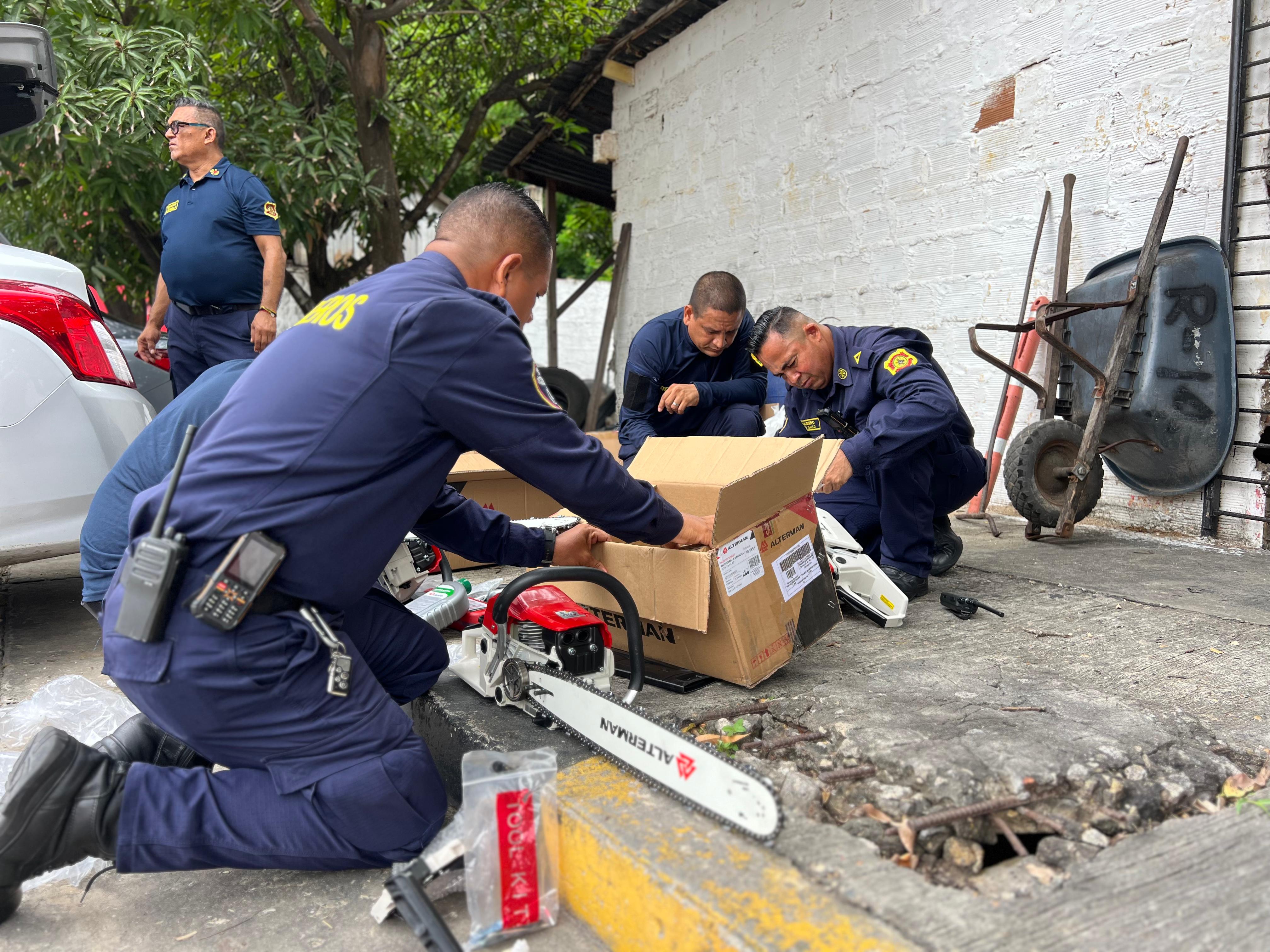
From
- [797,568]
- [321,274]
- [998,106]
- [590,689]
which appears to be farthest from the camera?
[321,274]

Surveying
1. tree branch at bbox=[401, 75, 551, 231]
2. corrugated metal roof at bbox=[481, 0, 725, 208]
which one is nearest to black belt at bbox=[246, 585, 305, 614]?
corrugated metal roof at bbox=[481, 0, 725, 208]

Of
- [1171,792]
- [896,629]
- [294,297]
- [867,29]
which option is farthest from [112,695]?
[294,297]

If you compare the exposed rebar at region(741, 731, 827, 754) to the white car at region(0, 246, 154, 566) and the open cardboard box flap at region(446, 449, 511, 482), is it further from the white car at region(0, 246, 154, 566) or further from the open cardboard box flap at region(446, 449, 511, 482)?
the open cardboard box flap at region(446, 449, 511, 482)

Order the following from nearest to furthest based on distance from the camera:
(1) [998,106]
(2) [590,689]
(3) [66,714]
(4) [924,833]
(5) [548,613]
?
1. (4) [924,833]
2. (2) [590,689]
3. (5) [548,613]
4. (3) [66,714]
5. (1) [998,106]

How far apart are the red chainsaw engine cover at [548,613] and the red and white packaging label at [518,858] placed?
1.65ft

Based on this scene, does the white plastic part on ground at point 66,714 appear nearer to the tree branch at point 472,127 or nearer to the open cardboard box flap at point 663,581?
the open cardboard box flap at point 663,581

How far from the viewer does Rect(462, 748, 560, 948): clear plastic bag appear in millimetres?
1542

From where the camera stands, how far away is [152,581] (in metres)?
1.56

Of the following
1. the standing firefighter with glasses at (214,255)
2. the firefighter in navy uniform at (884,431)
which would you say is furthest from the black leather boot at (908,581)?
the standing firefighter with glasses at (214,255)

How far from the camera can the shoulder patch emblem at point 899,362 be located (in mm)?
3131

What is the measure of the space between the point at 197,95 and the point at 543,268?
16.4 feet

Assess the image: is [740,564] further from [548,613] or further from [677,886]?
[677,886]

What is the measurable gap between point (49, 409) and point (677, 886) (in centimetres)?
244

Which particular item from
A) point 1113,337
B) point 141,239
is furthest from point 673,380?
point 141,239
